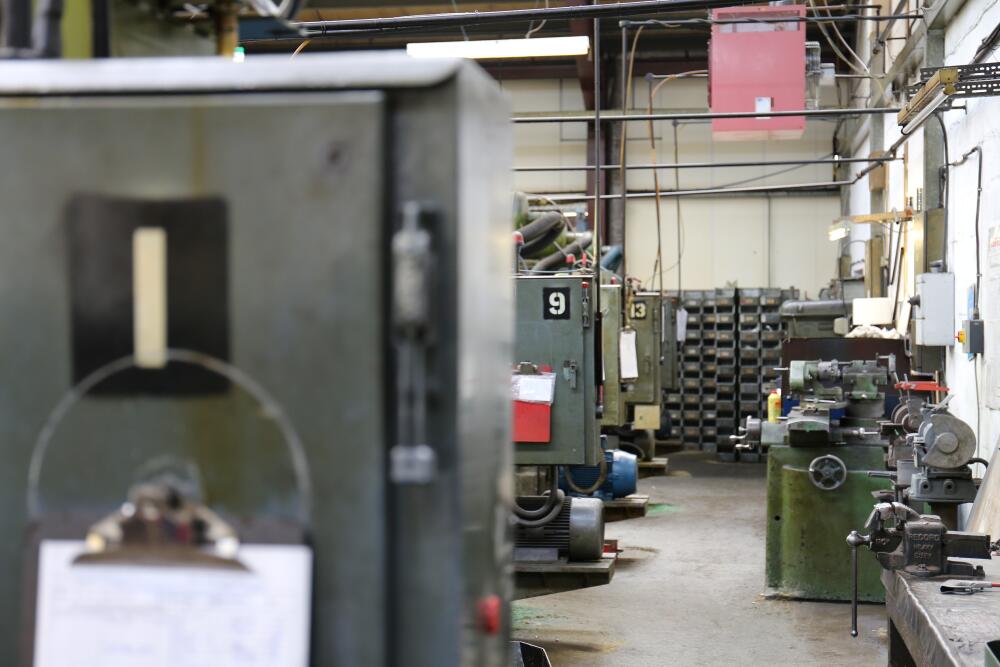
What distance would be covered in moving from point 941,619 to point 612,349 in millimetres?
5618

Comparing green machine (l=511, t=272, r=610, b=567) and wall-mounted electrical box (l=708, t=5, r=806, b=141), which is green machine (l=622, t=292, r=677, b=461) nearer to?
wall-mounted electrical box (l=708, t=5, r=806, b=141)

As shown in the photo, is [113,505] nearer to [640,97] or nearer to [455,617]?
[455,617]

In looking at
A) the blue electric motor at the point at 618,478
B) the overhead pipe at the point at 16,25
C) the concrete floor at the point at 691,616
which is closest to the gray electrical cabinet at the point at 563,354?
the concrete floor at the point at 691,616

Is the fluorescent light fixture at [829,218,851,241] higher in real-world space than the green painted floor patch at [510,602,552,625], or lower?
higher

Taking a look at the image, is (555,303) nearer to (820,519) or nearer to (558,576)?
(558,576)

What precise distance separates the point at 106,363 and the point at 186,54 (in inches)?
25.5

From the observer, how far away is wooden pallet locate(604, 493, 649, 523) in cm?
872

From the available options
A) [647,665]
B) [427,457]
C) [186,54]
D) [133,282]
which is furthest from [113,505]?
[647,665]

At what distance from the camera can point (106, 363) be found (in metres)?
1.24

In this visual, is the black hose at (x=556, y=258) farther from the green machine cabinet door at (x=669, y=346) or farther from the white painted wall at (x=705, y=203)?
the white painted wall at (x=705, y=203)

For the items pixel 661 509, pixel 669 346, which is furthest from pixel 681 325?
pixel 661 509

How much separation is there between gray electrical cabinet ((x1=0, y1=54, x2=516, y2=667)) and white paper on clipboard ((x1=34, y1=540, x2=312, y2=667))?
2 centimetres

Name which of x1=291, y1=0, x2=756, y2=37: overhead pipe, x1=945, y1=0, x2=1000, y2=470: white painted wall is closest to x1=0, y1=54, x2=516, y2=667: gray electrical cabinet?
x1=291, y1=0, x2=756, y2=37: overhead pipe

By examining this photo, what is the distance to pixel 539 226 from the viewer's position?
7.36 meters
